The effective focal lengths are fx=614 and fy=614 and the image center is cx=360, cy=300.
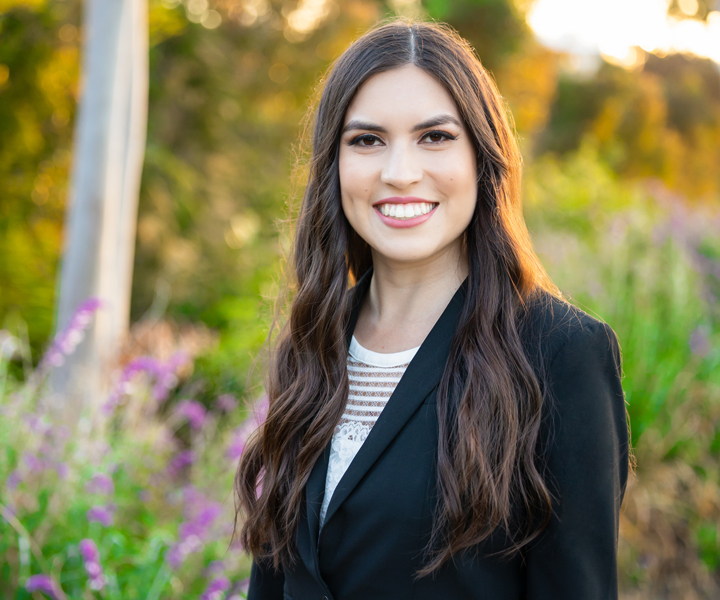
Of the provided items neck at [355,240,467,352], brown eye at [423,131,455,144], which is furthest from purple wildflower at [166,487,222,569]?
brown eye at [423,131,455,144]

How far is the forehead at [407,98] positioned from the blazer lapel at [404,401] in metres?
0.48

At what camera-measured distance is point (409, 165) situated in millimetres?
1405

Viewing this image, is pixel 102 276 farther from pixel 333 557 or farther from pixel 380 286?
pixel 333 557

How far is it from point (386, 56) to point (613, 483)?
1.06 m

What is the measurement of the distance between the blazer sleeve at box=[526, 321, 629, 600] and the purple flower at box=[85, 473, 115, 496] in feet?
6.77

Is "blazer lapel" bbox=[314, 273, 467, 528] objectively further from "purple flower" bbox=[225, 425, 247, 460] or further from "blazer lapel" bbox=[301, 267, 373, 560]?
"purple flower" bbox=[225, 425, 247, 460]

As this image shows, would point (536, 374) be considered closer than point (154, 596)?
Yes

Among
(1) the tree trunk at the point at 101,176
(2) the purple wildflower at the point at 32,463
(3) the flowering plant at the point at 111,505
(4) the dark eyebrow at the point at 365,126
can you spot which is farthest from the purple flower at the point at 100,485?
(4) the dark eyebrow at the point at 365,126

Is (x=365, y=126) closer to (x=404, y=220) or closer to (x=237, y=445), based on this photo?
(x=404, y=220)

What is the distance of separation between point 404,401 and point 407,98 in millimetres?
691

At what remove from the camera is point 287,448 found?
1557 mm

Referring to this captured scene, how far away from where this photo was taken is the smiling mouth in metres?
1.43

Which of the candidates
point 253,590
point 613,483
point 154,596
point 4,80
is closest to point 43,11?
point 4,80

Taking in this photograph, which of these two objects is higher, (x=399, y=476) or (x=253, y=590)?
(x=399, y=476)
